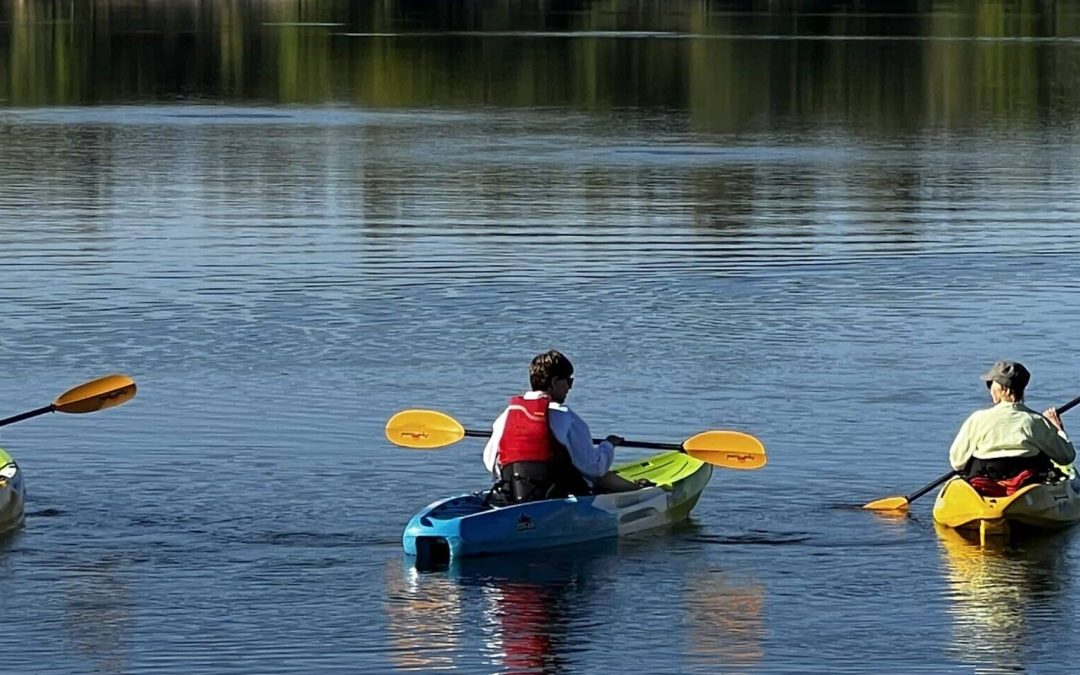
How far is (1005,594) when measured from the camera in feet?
47.5

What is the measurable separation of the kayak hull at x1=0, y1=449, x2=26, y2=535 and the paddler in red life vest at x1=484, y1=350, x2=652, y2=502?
3.12m

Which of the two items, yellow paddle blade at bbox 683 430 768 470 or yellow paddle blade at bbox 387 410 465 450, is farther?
yellow paddle blade at bbox 387 410 465 450

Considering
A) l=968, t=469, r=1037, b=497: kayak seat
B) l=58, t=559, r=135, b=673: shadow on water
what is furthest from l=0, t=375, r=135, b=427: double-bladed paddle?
l=968, t=469, r=1037, b=497: kayak seat

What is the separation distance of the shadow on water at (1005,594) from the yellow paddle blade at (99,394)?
5854 millimetres

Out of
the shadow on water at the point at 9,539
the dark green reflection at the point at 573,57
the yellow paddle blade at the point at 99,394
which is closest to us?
the shadow on water at the point at 9,539

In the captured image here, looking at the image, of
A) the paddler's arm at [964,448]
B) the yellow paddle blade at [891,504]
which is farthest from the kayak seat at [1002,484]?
the yellow paddle blade at [891,504]

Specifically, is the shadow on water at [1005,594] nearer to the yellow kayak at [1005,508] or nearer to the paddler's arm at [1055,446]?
the yellow kayak at [1005,508]

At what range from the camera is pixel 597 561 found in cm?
1530

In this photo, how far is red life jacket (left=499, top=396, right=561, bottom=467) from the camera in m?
15.0

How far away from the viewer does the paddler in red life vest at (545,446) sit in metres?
15.0

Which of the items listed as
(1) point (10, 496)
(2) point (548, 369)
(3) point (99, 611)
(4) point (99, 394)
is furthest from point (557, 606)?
(4) point (99, 394)

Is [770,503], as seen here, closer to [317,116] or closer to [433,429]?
[433,429]

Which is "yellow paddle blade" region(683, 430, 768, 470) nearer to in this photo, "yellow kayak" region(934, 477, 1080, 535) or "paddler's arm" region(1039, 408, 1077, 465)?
"yellow kayak" region(934, 477, 1080, 535)

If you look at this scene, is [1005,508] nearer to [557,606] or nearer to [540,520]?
[540,520]
